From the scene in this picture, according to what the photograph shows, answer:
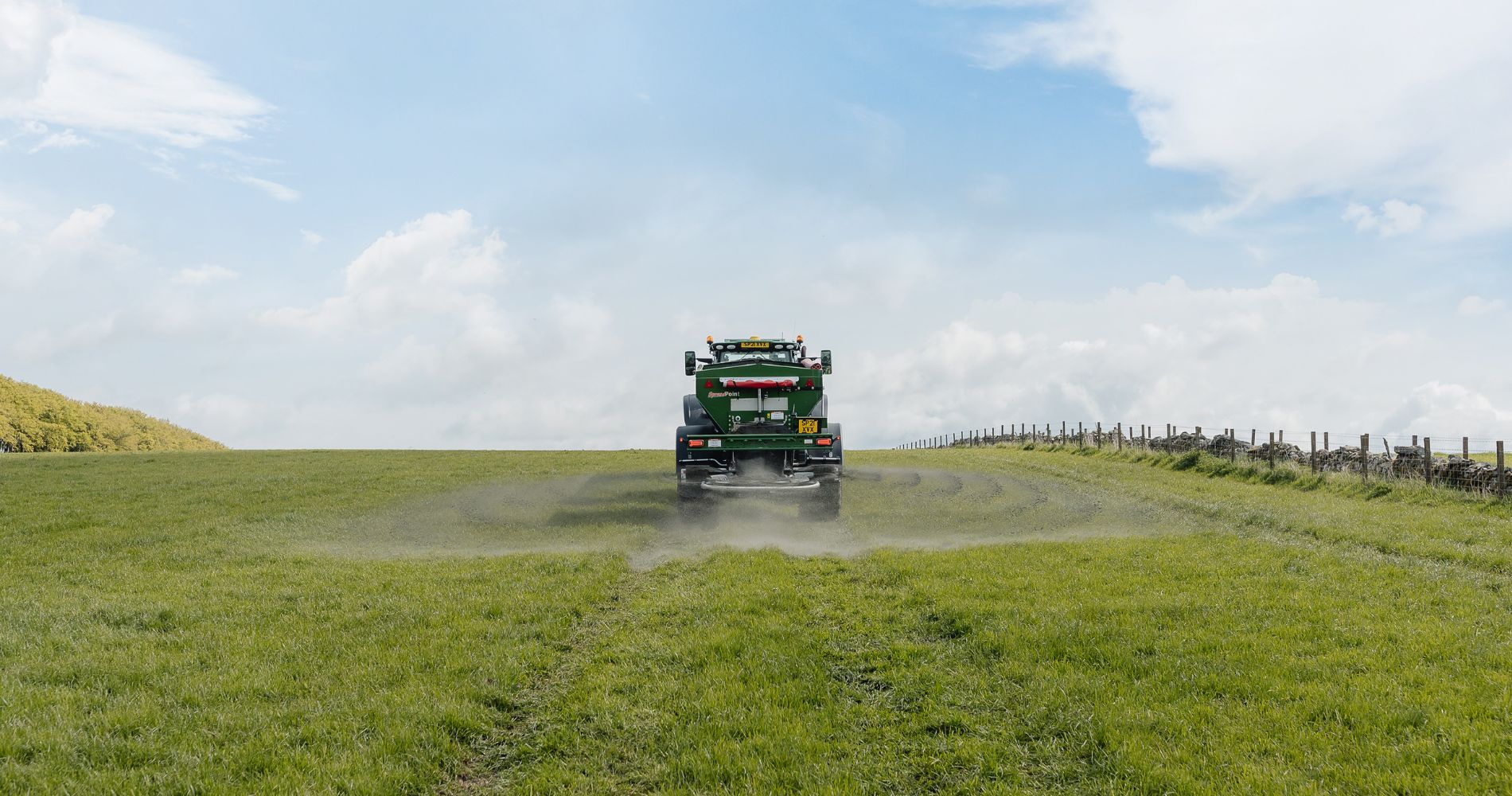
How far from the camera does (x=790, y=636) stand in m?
9.38

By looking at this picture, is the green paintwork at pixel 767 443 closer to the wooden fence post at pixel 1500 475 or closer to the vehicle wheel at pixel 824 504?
the vehicle wheel at pixel 824 504

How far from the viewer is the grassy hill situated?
289 feet

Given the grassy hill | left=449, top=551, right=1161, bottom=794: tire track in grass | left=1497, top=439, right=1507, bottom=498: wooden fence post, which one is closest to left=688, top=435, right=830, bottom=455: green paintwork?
left=449, top=551, right=1161, bottom=794: tire track in grass

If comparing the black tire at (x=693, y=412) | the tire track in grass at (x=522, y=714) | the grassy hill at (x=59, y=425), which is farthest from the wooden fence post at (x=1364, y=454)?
the grassy hill at (x=59, y=425)

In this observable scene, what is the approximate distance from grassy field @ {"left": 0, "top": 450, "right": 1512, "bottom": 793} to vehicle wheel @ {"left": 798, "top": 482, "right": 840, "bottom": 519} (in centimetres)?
176

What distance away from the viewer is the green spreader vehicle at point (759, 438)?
870 inches

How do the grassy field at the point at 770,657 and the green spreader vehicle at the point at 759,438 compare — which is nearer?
the grassy field at the point at 770,657

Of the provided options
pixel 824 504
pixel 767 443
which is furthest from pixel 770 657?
pixel 767 443

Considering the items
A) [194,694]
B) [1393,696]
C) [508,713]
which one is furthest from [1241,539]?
[194,694]

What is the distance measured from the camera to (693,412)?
24016mm

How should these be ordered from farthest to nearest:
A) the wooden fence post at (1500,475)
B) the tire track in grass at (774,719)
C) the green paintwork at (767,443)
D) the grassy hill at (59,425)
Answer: the grassy hill at (59,425), the green paintwork at (767,443), the wooden fence post at (1500,475), the tire track in grass at (774,719)

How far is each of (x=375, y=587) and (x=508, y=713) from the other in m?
5.80

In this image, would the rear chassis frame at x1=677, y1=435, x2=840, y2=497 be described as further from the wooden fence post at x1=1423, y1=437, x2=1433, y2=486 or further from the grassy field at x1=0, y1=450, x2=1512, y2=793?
the wooden fence post at x1=1423, y1=437, x2=1433, y2=486

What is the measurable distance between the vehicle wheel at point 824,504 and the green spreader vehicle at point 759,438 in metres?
0.06
